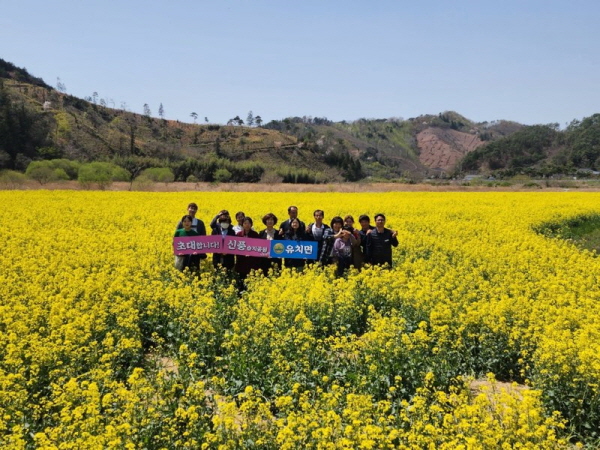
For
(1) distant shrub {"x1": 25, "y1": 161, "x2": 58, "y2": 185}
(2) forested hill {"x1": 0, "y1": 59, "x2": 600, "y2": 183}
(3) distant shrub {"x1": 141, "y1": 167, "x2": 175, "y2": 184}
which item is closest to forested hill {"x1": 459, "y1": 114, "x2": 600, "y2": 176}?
(2) forested hill {"x1": 0, "y1": 59, "x2": 600, "y2": 183}

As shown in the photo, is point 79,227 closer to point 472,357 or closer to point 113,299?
point 113,299

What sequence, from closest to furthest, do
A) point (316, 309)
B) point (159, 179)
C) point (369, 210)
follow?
point (316, 309) < point (369, 210) < point (159, 179)

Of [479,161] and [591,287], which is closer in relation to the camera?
[591,287]

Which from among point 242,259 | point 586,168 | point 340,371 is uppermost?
point 586,168

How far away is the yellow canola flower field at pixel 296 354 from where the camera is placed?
4457mm

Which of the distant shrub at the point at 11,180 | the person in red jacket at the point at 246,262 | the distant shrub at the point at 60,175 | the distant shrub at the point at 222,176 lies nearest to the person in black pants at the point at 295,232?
the person in red jacket at the point at 246,262

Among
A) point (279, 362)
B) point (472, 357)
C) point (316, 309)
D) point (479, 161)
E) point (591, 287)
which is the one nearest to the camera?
point (279, 362)

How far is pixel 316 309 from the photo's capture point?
8086 millimetres

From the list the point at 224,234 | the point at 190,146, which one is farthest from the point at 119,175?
the point at 190,146

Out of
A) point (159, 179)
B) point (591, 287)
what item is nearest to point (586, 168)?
point (159, 179)

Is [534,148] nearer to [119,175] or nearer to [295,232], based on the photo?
[119,175]

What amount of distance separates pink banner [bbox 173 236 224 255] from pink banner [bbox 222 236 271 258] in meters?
0.18

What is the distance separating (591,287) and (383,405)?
695 centimetres

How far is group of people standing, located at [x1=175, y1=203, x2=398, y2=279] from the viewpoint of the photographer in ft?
32.9
